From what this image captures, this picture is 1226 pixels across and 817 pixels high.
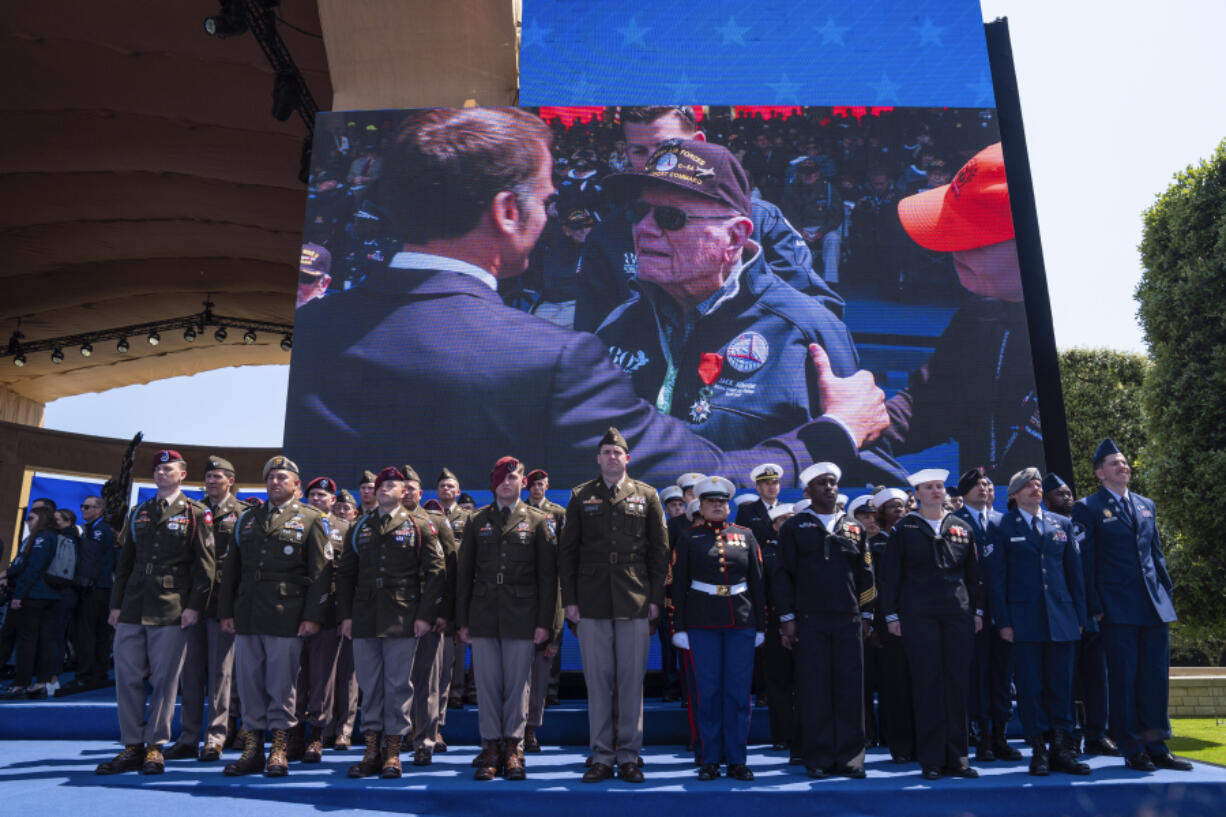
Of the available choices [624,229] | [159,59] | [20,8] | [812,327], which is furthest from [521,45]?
[20,8]

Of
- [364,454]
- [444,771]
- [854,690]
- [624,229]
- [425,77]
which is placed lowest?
[444,771]

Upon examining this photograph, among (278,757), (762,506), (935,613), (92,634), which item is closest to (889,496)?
(762,506)

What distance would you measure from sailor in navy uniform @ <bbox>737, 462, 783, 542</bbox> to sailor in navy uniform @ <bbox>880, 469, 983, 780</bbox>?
38.7 inches

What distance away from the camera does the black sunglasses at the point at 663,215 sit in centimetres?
790

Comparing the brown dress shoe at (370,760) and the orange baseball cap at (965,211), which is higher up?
the orange baseball cap at (965,211)

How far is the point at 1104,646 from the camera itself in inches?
178

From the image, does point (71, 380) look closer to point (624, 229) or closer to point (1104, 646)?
point (624, 229)

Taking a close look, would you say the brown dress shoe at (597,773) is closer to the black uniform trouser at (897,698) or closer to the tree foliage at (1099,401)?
the black uniform trouser at (897,698)

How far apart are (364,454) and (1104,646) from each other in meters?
6.06

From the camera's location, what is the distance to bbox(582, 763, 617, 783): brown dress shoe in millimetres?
3852

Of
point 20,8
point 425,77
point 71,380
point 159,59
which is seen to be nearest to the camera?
point 425,77

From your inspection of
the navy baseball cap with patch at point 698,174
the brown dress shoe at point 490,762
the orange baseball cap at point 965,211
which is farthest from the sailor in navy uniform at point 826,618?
the orange baseball cap at point 965,211

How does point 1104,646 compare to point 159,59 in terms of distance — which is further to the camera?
point 159,59

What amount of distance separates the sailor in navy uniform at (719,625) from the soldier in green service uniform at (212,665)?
2699mm
